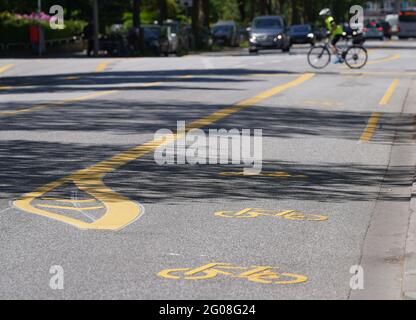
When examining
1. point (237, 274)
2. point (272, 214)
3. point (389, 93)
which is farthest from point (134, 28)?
point (237, 274)

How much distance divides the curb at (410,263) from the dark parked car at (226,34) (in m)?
72.9

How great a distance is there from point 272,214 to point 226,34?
7338 centimetres

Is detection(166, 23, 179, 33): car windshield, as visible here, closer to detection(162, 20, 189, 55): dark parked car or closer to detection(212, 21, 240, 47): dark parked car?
detection(162, 20, 189, 55): dark parked car

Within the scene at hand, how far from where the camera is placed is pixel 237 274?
8797 millimetres

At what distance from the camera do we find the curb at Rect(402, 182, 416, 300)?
26.3 feet

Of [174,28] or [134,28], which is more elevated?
[134,28]

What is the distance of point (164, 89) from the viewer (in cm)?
2978

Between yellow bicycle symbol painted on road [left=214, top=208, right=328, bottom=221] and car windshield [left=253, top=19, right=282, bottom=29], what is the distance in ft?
168

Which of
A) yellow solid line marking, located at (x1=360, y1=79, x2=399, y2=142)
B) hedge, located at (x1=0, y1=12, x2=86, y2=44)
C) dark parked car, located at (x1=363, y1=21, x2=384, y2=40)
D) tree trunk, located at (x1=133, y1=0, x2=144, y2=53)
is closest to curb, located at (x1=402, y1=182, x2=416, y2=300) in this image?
yellow solid line marking, located at (x1=360, y1=79, x2=399, y2=142)

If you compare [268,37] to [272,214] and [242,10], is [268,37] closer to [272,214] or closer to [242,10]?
[272,214]
